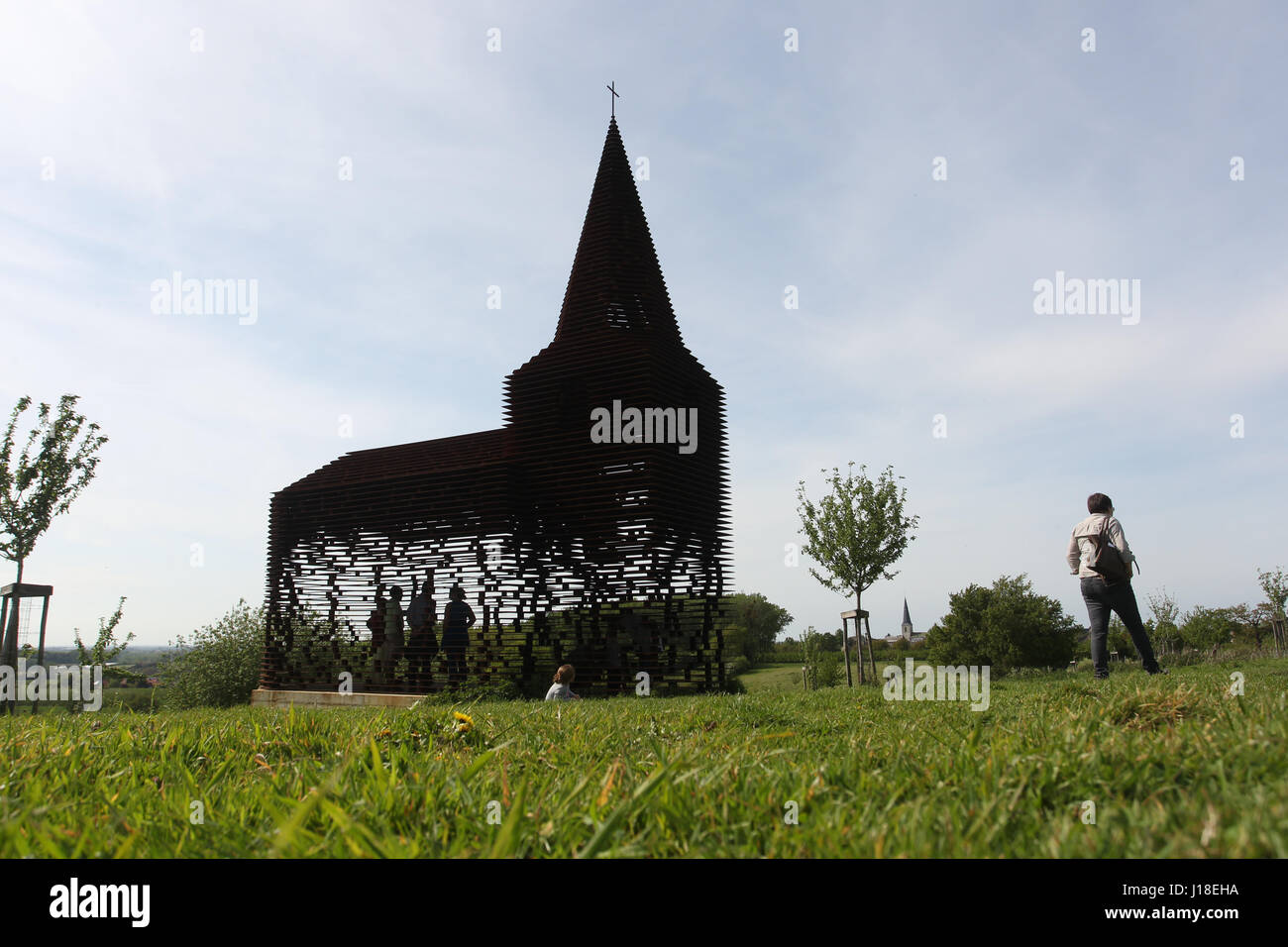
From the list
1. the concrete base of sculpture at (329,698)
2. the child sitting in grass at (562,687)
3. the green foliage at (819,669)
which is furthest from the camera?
the green foliage at (819,669)

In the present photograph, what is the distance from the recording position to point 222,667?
22.0 metres

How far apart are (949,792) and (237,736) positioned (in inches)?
131

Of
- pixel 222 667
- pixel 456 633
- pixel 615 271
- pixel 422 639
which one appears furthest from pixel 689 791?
pixel 222 667

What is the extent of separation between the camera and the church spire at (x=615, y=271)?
17484 millimetres

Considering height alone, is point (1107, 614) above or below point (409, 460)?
below

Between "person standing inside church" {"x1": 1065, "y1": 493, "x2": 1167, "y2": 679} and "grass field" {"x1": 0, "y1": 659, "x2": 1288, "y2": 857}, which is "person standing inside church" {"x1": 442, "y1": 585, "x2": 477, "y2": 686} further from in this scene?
"grass field" {"x1": 0, "y1": 659, "x2": 1288, "y2": 857}

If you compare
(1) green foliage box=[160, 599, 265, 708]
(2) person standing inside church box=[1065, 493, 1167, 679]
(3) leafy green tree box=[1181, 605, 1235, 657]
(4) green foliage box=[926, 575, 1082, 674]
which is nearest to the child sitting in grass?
(2) person standing inside church box=[1065, 493, 1167, 679]

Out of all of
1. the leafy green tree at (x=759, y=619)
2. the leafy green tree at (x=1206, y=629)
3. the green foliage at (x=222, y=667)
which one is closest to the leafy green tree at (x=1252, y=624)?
the leafy green tree at (x=1206, y=629)

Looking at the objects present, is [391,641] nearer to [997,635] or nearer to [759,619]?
[997,635]

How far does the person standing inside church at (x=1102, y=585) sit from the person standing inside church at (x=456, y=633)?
38.4 ft

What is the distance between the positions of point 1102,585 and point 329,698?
16.1 metres

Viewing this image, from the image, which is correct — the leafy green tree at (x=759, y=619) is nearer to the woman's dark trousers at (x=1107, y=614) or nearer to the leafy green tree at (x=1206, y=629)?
the leafy green tree at (x=1206, y=629)

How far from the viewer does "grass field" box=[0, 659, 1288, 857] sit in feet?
5.20
